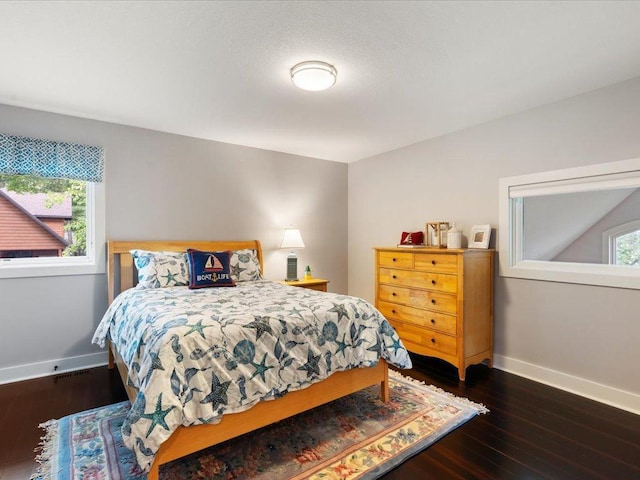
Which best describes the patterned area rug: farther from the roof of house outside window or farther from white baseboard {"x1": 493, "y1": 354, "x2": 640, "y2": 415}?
the roof of house outside window

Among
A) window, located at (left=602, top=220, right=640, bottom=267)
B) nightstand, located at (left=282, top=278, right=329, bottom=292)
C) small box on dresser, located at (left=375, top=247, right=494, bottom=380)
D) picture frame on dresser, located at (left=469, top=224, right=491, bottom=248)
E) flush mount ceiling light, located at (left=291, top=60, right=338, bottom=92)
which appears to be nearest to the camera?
flush mount ceiling light, located at (left=291, top=60, right=338, bottom=92)

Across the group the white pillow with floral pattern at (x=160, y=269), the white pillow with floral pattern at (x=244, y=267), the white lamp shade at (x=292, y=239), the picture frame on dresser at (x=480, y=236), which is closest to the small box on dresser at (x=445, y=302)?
the picture frame on dresser at (x=480, y=236)

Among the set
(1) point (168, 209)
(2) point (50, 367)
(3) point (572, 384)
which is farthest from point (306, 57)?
(2) point (50, 367)

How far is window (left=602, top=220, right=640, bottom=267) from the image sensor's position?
2.51 m

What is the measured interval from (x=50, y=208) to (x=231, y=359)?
2.63 meters

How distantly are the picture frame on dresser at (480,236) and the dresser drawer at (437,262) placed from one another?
0.44 m

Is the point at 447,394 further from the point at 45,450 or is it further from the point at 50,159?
the point at 50,159

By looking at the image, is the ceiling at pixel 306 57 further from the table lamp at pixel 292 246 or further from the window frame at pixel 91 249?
the table lamp at pixel 292 246

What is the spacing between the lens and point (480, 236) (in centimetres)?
326

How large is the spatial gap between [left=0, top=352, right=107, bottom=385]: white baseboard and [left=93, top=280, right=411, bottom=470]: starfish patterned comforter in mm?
845

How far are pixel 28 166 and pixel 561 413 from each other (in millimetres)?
4517

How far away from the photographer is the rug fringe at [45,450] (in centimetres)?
172

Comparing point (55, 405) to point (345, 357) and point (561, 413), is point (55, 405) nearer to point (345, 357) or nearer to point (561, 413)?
point (345, 357)

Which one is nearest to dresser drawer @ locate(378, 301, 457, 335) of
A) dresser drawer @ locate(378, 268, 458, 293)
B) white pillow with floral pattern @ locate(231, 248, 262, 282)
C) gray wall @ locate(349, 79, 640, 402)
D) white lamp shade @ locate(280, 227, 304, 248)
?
dresser drawer @ locate(378, 268, 458, 293)
